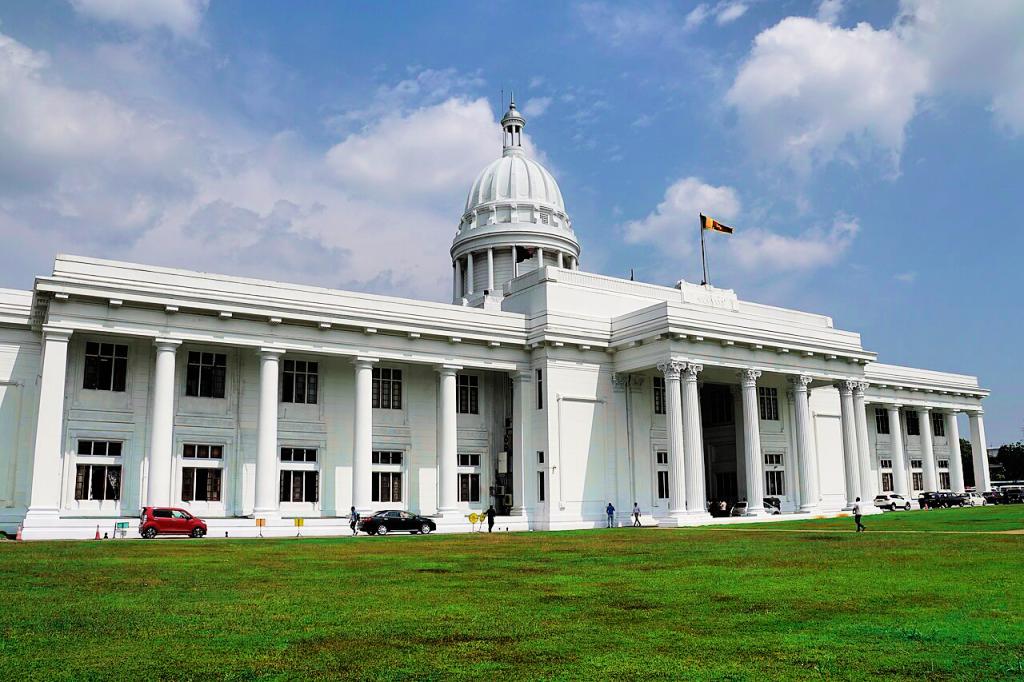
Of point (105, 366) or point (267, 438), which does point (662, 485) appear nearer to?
point (267, 438)

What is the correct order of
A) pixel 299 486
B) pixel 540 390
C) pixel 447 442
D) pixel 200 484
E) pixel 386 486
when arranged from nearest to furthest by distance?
pixel 200 484 → pixel 299 486 → pixel 447 442 → pixel 386 486 → pixel 540 390

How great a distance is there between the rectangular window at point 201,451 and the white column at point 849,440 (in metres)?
38.3

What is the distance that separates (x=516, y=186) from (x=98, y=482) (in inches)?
1767

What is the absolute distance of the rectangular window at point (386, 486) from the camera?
48.7 metres

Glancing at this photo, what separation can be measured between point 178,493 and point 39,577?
25662 mm

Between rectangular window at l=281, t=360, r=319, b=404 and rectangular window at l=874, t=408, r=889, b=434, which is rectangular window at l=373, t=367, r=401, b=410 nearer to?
rectangular window at l=281, t=360, r=319, b=404

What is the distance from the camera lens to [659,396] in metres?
54.7

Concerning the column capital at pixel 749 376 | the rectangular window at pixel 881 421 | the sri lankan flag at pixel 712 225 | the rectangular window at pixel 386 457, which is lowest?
the rectangular window at pixel 386 457

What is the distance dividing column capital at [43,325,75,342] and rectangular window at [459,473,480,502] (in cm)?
2223

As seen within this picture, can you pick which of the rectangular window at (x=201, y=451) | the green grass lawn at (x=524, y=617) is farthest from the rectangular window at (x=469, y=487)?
the green grass lawn at (x=524, y=617)

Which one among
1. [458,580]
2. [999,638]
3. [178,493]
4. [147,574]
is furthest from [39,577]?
[178,493]

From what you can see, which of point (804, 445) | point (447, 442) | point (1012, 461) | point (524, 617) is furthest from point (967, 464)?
point (524, 617)

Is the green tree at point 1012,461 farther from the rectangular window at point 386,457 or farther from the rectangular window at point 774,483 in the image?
the rectangular window at point 386,457

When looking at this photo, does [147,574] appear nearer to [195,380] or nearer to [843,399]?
[195,380]
